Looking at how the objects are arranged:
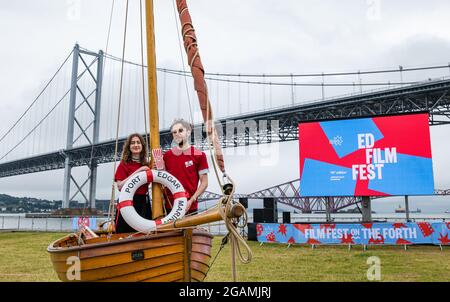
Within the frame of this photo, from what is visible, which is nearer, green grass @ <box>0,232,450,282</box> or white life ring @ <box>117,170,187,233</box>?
white life ring @ <box>117,170,187,233</box>

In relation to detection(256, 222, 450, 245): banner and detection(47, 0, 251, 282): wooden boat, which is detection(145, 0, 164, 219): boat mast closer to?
detection(47, 0, 251, 282): wooden boat

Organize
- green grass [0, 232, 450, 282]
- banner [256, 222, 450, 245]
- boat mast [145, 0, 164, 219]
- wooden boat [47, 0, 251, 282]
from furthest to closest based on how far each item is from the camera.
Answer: banner [256, 222, 450, 245]
green grass [0, 232, 450, 282]
boat mast [145, 0, 164, 219]
wooden boat [47, 0, 251, 282]

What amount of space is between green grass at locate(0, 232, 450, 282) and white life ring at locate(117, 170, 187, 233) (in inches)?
161

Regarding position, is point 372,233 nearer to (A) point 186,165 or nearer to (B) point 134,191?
(A) point 186,165

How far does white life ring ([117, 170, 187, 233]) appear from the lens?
13.0 ft

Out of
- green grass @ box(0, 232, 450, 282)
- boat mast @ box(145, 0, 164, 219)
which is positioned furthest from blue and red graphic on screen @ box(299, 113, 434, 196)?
boat mast @ box(145, 0, 164, 219)

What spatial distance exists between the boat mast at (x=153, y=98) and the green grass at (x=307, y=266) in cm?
391

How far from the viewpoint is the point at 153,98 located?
4664 millimetres

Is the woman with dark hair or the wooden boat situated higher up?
the woman with dark hair

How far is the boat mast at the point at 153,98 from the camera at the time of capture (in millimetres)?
4270

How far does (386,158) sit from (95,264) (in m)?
15.0
